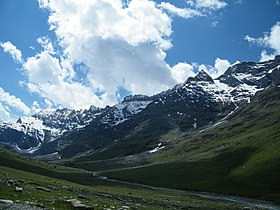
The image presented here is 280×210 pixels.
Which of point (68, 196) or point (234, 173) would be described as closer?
point (68, 196)

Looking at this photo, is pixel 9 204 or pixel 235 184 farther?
pixel 235 184

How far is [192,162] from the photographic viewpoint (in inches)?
7505

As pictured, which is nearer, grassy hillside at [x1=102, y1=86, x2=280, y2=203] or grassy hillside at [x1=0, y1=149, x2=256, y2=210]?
grassy hillside at [x1=0, y1=149, x2=256, y2=210]

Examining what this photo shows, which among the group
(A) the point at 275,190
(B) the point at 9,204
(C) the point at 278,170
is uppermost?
(C) the point at 278,170

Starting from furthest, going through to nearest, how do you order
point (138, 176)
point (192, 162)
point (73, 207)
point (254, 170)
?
point (192, 162) → point (138, 176) → point (254, 170) → point (73, 207)

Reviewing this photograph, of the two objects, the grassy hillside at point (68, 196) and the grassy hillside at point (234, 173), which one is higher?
the grassy hillside at point (234, 173)

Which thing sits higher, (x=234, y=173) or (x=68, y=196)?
(x=234, y=173)

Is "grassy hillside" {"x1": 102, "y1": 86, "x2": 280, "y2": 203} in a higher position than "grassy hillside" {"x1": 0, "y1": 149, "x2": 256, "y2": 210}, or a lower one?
higher

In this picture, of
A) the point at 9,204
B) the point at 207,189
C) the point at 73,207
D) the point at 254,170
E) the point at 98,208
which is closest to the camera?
the point at 9,204

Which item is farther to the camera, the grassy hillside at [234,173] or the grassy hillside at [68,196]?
the grassy hillside at [234,173]

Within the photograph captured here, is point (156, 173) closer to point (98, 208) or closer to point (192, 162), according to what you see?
point (192, 162)

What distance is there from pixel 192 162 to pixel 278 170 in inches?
2447

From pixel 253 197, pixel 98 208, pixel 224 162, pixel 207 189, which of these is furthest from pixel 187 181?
pixel 98 208

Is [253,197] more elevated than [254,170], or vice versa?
[254,170]
